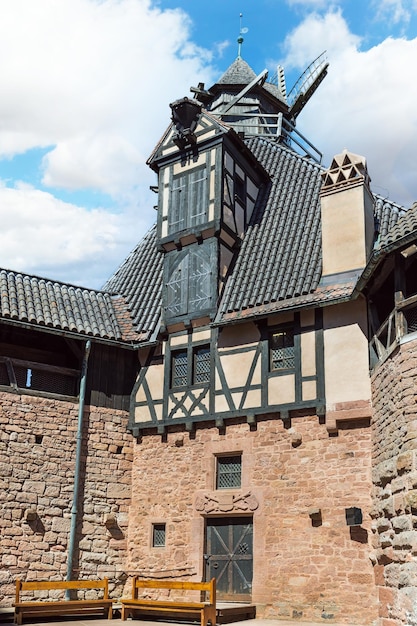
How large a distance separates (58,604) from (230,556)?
355 centimetres

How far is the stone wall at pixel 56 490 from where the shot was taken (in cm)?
1487

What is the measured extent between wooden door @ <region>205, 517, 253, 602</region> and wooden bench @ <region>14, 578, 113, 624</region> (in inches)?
89.2

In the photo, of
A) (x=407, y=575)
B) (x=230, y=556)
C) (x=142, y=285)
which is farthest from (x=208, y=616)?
(x=142, y=285)

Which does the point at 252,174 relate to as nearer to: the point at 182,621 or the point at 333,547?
the point at 333,547

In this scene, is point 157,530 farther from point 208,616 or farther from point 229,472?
point 208,616

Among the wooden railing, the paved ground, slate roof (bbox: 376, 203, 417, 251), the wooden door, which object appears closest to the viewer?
slate roof (bbox: 376, 203, 417, 251)

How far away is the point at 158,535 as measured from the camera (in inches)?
626

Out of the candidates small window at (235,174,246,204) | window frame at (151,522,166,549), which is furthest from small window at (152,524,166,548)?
small window at (235,174,246,204)

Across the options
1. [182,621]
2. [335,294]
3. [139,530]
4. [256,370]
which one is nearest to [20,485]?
[139,530]

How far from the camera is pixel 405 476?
1070 cm

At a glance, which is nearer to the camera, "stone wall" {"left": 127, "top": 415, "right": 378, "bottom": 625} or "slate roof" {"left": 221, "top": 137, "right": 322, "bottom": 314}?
Answer: "stone wall" {"left": 127, "top": 415, "right": 378, "bottom": 625}

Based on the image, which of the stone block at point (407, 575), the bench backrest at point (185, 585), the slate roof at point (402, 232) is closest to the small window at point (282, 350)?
the slate roof at point (402, 232)

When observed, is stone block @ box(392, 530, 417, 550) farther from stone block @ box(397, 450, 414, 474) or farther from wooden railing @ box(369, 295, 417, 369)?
wooden railing @ box(369, 295, 417, 369)

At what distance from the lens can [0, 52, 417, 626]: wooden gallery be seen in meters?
12.9
